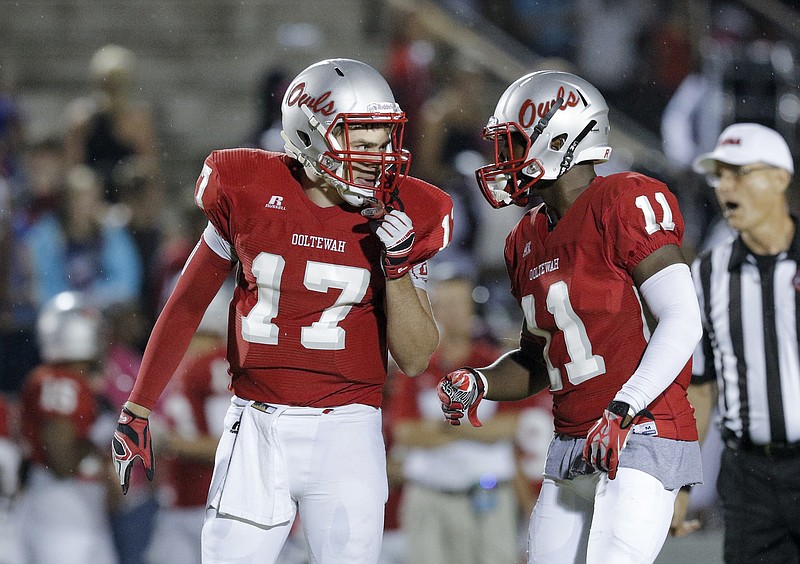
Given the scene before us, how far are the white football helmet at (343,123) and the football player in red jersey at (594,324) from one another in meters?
0.27

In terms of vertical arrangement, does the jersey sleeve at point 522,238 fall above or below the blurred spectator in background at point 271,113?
below

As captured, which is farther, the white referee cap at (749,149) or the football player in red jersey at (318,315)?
the white referee cap at (749,149)

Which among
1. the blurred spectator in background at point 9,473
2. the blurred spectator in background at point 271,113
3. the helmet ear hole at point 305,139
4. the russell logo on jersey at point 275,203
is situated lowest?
the blurred spectator in background at point 9,473

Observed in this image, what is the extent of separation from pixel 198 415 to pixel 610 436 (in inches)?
121

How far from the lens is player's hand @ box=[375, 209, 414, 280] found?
10.2ft

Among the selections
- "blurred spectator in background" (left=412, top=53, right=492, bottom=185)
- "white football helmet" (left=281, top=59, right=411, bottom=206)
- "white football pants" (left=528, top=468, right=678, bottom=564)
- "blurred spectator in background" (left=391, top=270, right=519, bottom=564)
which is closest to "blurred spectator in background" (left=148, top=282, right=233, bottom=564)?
"blurred spectator in background" (left=391, top=270, right=519, bottom=564)

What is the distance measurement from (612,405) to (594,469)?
216 millimetres

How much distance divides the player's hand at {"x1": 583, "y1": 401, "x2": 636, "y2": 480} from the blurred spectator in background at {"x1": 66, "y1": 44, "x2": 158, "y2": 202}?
4868mm

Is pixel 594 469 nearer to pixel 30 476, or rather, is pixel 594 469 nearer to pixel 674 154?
pixel 30 476

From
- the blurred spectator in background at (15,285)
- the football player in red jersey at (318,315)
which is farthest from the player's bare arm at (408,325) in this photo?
the blurred spectator in background at (15,285)

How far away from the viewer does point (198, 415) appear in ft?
18.6

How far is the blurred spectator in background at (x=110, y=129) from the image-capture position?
291 inches

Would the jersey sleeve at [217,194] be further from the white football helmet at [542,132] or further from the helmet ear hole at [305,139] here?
the white football helmet at [542,132]

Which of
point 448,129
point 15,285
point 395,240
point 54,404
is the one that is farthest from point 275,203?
point 15,285
